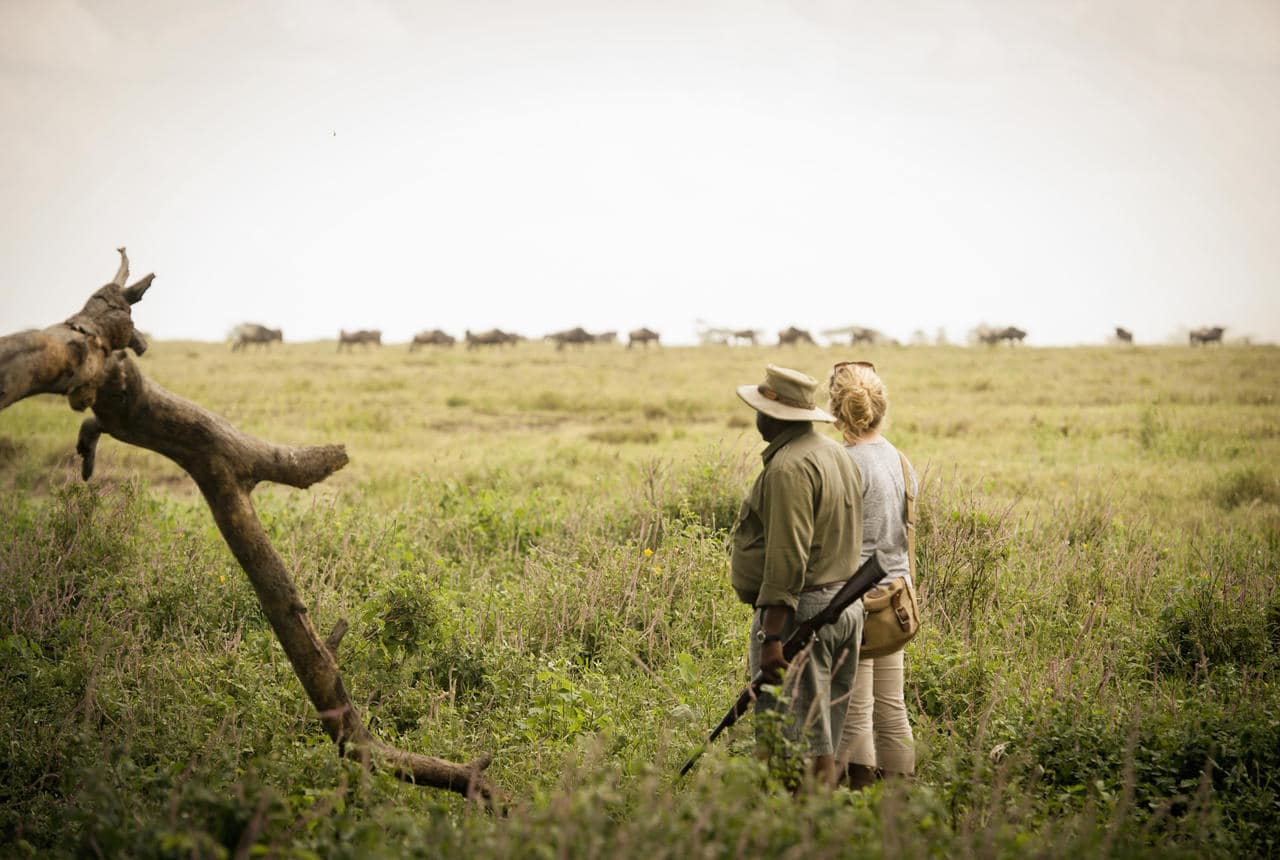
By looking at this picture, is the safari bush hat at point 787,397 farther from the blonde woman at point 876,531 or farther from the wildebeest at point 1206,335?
the wildebeest at point 1206,335

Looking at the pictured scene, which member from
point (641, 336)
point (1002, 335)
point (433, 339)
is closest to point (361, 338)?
point (433, 339)

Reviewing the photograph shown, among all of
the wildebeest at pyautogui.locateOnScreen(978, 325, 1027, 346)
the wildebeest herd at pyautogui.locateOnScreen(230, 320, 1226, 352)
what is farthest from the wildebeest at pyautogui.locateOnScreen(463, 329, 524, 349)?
the wildebeest at pyautogui.locateOnScreen(978, 325, 1027, 346)

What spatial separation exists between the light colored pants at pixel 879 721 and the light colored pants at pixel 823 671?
0.11 metres

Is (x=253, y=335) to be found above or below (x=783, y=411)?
above

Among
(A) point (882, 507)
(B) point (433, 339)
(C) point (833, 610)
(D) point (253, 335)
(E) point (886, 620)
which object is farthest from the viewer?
(B) point (433, 339)

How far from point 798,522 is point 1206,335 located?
6079cm

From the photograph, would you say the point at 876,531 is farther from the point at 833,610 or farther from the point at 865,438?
the point at 833,610

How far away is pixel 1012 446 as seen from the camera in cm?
1572

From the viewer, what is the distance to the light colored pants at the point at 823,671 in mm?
3746

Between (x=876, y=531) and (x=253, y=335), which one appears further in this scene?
(x=253, y=335)

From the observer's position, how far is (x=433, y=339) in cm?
5494

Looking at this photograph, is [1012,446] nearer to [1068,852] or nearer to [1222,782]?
[1222,782]

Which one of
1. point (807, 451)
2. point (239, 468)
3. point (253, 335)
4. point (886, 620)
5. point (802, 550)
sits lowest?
point (886, 620)

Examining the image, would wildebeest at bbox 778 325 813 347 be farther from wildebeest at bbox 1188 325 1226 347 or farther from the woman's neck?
the woman's neck
